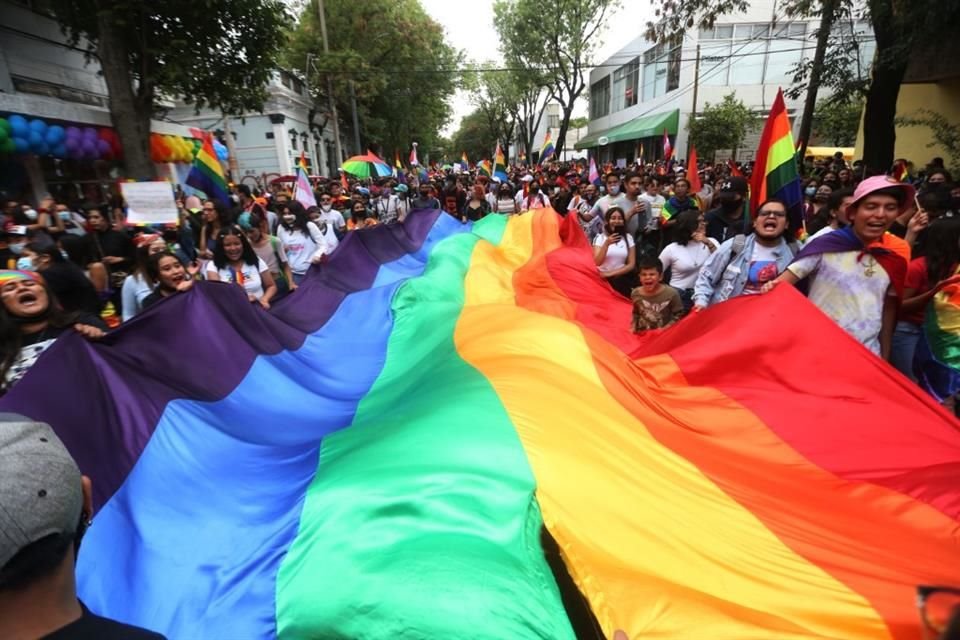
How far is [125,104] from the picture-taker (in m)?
10.1

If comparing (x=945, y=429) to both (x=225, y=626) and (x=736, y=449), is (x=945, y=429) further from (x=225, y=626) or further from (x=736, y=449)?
(x=225, y=626)

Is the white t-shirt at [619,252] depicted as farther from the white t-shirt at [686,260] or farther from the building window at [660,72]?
the building window at [660,72]

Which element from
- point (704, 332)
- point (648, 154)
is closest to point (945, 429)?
point (704, 332)

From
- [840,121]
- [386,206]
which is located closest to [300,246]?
[386,206]

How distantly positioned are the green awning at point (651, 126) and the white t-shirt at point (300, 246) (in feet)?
76.4

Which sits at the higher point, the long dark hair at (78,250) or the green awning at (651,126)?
the green awning at (651,126)

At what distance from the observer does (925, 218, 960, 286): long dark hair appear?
10.5ft

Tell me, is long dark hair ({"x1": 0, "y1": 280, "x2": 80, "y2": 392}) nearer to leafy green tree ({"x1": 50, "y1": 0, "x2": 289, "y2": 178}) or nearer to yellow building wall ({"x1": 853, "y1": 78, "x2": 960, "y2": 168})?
leafy green tree ({"x1": 50, "y1": 0, "x2": 289, "y2": 178})

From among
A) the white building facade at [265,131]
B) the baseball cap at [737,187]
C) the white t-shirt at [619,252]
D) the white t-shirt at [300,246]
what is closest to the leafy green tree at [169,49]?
the white t-shirt at [300,246]

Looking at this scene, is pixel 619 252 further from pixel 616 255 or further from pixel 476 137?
pixel 476 137

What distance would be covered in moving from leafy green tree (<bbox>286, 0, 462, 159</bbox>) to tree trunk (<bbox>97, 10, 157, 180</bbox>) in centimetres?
1374

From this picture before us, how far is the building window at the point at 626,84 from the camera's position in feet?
114

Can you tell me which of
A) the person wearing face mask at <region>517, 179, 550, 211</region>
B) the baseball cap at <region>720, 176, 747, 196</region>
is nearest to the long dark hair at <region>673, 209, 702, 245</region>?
the baseball cap at <region>720, 176, 747, 196</region>

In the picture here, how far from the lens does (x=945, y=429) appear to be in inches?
96.8
